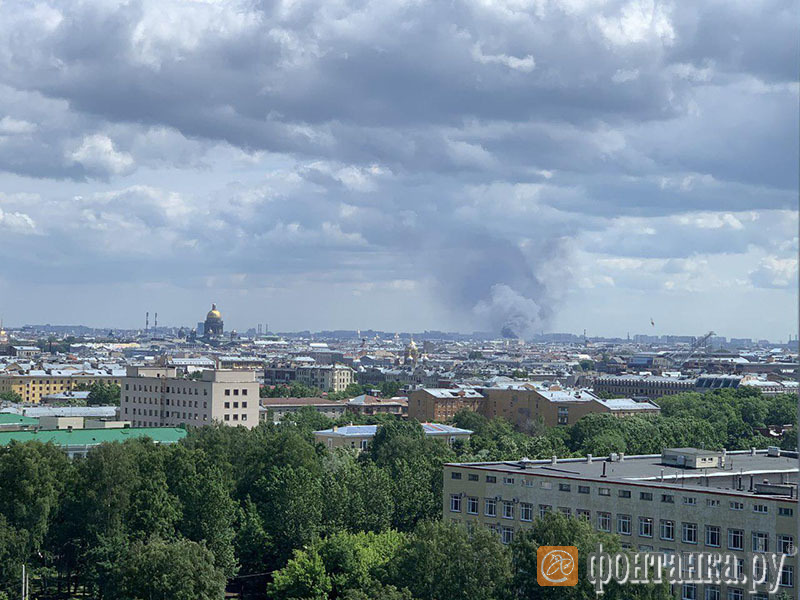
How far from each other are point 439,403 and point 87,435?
7158 centimetres

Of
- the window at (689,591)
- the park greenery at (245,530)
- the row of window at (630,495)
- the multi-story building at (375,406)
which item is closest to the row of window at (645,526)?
the row of window at (630,495)

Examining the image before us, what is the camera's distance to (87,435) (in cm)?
8594

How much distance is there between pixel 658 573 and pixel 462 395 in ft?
369

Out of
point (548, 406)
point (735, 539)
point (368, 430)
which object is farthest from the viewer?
point (548, 406)

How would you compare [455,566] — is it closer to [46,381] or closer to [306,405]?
[306,405]

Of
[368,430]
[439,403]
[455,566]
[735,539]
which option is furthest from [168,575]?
[439,403]

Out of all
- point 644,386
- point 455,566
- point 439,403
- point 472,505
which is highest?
point 644,386

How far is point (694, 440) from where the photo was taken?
348 feet

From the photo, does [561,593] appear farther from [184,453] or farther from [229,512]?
[184,453]

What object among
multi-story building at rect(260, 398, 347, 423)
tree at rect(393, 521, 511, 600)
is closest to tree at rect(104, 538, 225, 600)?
tree at rect(393, 521, 511, 600)

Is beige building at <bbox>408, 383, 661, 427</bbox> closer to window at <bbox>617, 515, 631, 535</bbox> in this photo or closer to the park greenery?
the park greenery

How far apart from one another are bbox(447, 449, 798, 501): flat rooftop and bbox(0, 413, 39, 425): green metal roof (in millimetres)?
52557

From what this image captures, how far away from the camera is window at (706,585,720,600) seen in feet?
149

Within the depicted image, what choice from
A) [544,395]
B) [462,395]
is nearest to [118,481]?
[544,395]
